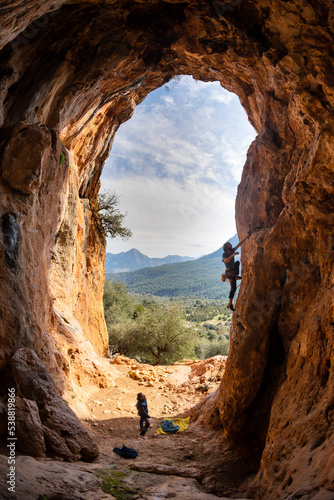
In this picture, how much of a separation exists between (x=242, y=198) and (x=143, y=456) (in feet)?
32.1

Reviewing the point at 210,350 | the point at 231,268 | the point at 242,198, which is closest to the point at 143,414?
the point at 231,268

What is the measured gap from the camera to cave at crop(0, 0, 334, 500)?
214 inches

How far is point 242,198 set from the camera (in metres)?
10.9

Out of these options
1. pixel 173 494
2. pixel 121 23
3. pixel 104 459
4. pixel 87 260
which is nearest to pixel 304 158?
pixel 173 494

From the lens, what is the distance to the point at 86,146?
49.5ft

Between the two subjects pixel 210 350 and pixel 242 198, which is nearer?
pixel 242 198

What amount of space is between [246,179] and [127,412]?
11.1m

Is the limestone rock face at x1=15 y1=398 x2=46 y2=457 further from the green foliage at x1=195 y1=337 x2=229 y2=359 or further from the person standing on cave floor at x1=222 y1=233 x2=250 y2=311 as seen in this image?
the green foliage at x1=195 y1=337 x2=229 y2=359

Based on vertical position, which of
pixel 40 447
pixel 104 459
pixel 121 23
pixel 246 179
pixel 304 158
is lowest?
pixel 104 459

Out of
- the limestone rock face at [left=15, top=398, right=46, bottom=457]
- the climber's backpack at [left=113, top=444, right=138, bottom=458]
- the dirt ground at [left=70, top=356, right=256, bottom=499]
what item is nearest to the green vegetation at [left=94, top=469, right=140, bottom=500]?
the dirt ground at [left=70, top=356, right=256, bottom=499]

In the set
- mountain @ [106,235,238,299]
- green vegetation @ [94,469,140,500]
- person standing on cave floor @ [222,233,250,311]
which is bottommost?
mountain @ [106,235,238,299]

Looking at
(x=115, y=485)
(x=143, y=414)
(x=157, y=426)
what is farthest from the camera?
(x=157, y=426)

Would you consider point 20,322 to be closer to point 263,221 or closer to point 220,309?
point 263,221

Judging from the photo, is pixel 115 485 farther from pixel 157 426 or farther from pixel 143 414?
pixel 157 426
